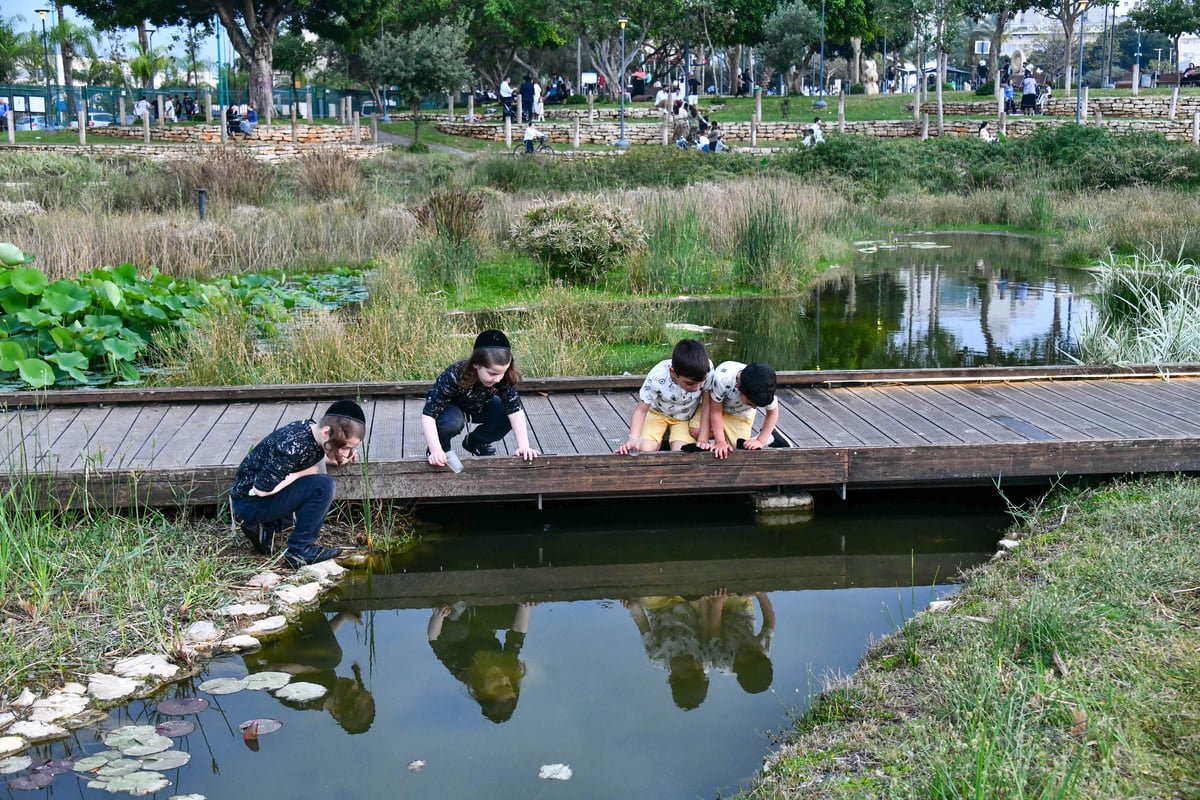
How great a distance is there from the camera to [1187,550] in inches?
168

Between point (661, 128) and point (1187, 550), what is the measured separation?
103ft

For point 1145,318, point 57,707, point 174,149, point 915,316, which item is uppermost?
point 174,149

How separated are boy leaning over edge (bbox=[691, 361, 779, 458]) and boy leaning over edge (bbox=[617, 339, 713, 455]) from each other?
62 millimetres

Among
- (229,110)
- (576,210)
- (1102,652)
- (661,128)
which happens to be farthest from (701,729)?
(229,110)

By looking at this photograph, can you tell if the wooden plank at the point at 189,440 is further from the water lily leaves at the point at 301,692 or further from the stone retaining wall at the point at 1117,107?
the stone retaining wall at the point at 1117,107

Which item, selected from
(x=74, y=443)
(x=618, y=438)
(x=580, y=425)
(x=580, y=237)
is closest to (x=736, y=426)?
(x=618, y=438)

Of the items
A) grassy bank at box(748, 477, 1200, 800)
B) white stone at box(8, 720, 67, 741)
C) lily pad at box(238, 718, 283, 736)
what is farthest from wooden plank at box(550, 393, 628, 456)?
white stone at box(8, 720, 67, 741)

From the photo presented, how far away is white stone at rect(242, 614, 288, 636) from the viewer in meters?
4.30

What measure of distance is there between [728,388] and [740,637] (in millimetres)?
1146

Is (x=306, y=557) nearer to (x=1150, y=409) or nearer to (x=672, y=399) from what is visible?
(x=672, y=399)

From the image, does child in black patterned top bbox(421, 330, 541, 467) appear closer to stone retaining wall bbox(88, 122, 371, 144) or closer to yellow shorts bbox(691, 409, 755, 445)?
yellow shorts bbox(691, 409, 755, 445)

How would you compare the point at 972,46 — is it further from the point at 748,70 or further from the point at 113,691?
the point at 113,691

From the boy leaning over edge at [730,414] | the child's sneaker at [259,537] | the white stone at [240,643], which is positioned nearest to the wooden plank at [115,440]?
the child's sneaker at [259,537]

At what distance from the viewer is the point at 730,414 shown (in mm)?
5305
